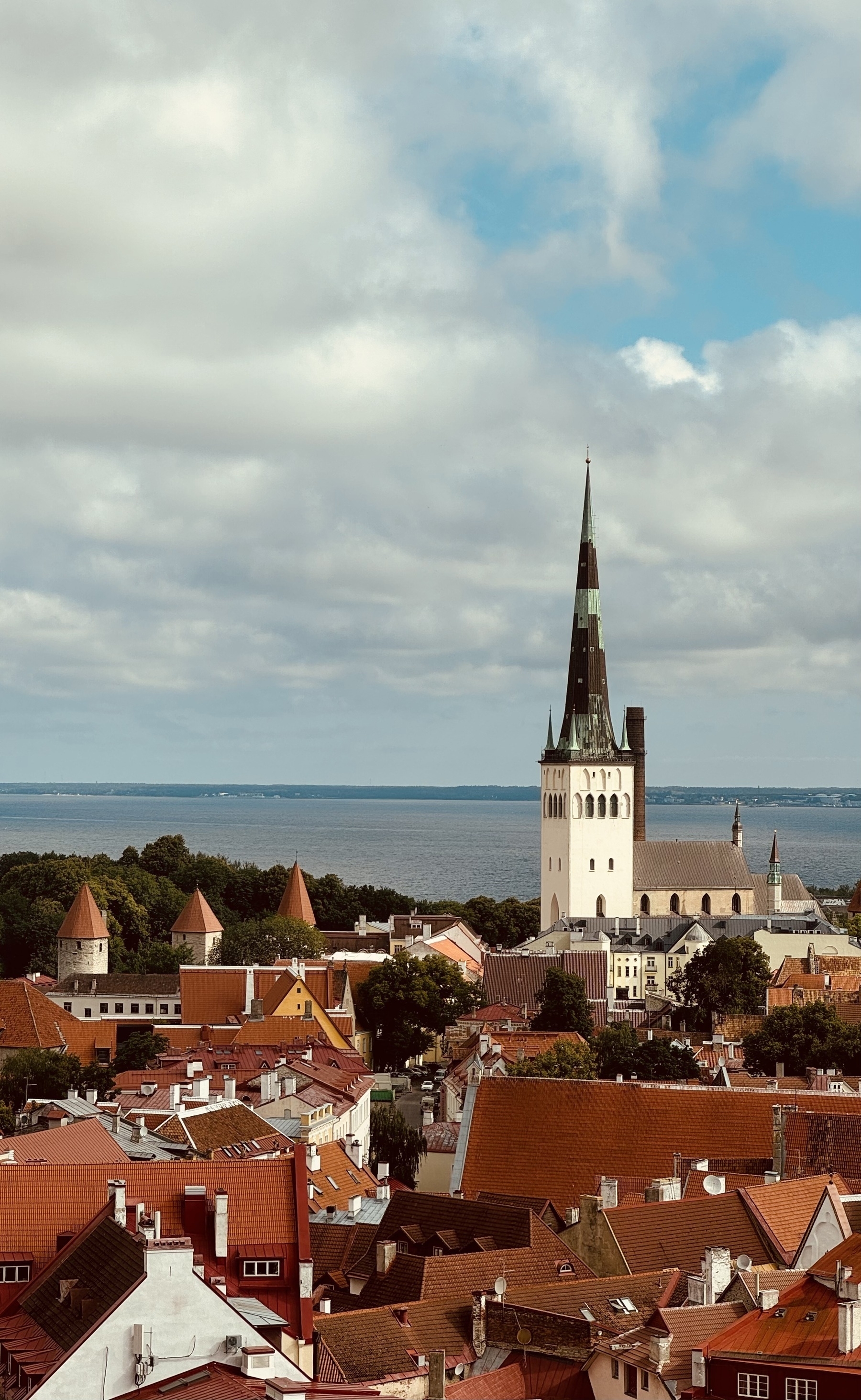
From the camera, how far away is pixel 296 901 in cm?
9831

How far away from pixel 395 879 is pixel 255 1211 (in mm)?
165044

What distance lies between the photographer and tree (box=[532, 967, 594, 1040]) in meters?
71.4

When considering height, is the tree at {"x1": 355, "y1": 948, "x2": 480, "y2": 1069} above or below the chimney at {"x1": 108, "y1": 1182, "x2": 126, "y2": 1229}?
below

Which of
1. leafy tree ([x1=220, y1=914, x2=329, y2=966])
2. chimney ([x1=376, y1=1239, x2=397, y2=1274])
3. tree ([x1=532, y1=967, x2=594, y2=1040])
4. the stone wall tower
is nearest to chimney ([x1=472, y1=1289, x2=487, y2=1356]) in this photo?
chimney ([x1=376, y1=1239, x2=397, y2=1274])

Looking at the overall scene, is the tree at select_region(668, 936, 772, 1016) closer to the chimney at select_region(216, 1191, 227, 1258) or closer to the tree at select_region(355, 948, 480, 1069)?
the tree at select_region(355, 948, 480, 1069)

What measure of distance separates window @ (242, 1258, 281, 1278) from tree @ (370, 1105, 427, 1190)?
19.9 meters

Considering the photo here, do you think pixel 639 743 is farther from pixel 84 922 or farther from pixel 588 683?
pixel 84 922

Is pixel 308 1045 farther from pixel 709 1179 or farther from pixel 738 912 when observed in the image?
pixel 738 912

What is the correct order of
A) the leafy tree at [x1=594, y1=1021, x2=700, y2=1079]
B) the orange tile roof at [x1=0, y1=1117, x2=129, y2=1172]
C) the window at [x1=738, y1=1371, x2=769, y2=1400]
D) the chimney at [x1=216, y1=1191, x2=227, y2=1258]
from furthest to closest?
the leafy tree at [x1=594, y1=1021, x2=700, y2=1079], the orange tile roof at [x1=0, y1=1117, x2=129, y2=1172], the chimney at [x1=216, y1=1191, x2=227, y2=1258], the window at [x1=738, y1=1371, x2=769, y2=1400]

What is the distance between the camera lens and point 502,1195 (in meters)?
38.4

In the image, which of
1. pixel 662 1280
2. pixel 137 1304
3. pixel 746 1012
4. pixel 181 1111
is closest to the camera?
pixel 137 1304

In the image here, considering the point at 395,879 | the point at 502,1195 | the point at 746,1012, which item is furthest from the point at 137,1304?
the point at 395,879

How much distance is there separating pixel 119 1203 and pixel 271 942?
62.2 metres

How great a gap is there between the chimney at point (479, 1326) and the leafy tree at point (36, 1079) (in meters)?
29.3
